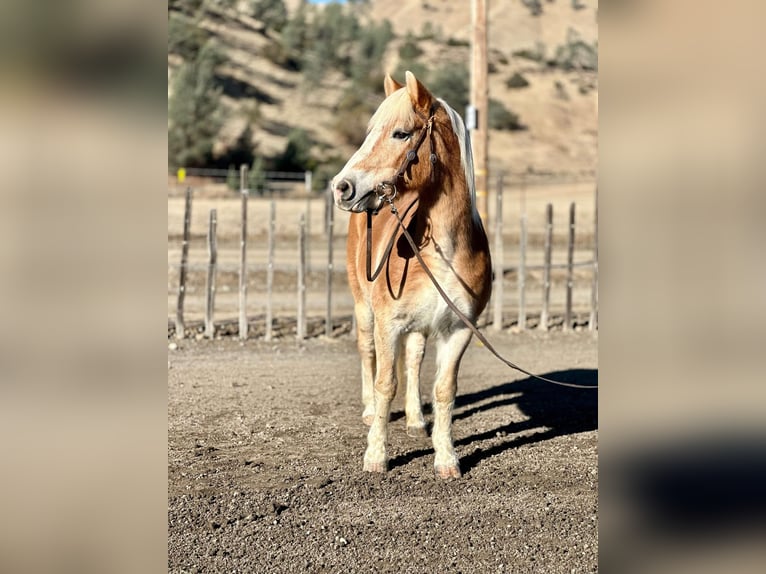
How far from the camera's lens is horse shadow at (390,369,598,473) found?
570 cm

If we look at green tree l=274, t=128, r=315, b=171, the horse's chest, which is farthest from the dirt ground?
green tree l=274, t=128, r=315, b=171

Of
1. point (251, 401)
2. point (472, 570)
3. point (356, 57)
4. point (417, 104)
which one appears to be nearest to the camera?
point (472, 570)

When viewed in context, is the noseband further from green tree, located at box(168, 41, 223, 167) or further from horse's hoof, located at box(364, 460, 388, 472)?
green tree, located at box(168, 41, 223, 167)

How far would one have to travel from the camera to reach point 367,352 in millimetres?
6449

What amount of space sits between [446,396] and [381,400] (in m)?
0.40

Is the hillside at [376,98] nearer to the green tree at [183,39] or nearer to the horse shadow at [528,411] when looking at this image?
the green tree at [183,39]

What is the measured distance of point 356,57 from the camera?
45062mm

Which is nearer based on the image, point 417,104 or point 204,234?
point 417,104

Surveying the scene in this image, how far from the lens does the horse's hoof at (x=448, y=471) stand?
195 inches

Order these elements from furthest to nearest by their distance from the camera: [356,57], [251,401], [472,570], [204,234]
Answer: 1. [356,57]
2. [204,234]
3. [251,401]
4. [472,570]

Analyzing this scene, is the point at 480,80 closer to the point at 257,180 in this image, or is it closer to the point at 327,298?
the point at 327,298
